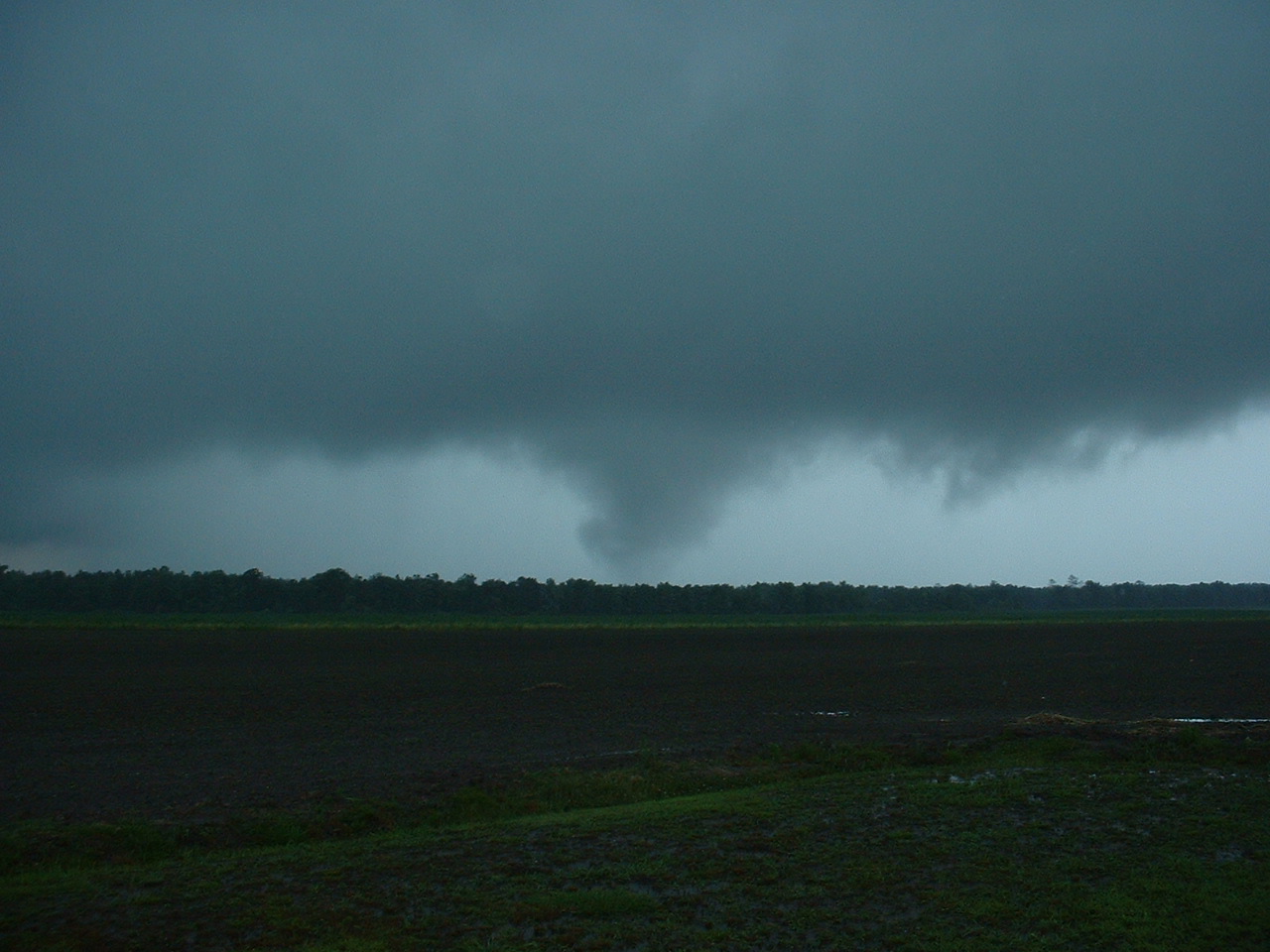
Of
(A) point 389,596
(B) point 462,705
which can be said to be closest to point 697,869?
(B) point 462,705

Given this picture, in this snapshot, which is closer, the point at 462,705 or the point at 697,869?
the point at 697,869

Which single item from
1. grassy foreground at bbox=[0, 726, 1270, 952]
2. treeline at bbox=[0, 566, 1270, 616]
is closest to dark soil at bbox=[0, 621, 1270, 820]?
grassy foreground at bbox=[0, 726, 1270, 952]

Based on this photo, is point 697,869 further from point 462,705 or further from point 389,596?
point 389,596

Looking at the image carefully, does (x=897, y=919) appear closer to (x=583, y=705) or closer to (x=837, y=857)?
(x=837, y=857)

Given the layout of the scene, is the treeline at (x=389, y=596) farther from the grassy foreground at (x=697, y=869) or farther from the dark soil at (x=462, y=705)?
the grassy foreground at (x=697, y=869)

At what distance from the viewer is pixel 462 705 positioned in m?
26.4

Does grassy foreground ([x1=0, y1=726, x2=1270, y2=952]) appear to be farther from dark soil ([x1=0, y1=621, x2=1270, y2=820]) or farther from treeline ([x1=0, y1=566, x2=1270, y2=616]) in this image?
treeline ([x1=0, y1=566, x2=1270, y2=616])

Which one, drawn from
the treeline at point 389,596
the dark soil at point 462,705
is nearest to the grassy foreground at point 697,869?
the dark soil at point 462,705

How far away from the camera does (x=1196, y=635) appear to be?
209ft

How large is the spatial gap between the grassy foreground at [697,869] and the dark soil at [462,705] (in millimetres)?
2248

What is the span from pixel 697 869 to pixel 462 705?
60.3 feet

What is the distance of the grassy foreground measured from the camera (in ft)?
24.4

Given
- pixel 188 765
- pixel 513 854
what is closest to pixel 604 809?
pixel 513 854

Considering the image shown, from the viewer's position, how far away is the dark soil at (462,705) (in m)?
15.5
